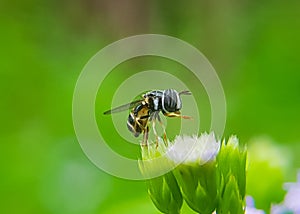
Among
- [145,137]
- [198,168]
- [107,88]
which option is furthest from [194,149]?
[107,88]

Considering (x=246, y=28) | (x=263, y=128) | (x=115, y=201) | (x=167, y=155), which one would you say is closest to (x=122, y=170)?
(x=115, y=201)

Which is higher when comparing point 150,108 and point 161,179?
point 150,108

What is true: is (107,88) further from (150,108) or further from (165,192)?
(165,192)

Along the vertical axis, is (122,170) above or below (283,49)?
below

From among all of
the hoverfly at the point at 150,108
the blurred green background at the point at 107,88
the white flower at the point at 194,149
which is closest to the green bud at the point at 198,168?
the white flower at the point at 194,149

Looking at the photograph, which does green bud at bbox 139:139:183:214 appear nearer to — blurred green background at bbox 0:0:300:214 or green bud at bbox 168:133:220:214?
green bud at bbox 168:133:220:214

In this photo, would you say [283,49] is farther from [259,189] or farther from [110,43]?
[259,189]
